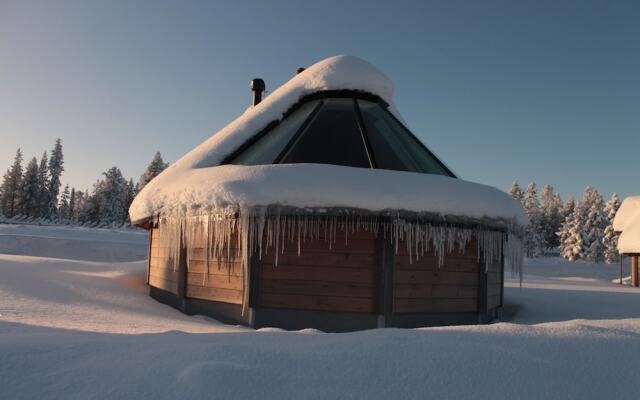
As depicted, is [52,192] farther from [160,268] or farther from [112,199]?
[160,268]

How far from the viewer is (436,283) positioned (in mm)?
6828

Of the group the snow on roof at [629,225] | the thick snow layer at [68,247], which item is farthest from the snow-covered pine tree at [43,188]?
the snow on roof at [629,225]

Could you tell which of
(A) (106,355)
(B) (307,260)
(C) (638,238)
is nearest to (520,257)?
(B) (307,260)

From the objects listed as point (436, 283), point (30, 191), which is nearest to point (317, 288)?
point (436, 283)

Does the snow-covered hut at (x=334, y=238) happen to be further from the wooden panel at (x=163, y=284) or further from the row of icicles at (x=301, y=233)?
the wooden panel at (x=163, y=284)

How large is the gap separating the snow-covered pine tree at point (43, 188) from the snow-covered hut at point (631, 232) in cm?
5140

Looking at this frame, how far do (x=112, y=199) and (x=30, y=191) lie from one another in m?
7.91

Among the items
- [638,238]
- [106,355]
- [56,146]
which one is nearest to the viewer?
[106,355]

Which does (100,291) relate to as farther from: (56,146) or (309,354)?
(56,146)

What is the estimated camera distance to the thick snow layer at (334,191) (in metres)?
6.10

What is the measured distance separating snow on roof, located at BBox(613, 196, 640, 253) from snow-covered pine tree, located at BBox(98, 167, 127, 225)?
148ft

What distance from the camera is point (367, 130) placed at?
8.20m

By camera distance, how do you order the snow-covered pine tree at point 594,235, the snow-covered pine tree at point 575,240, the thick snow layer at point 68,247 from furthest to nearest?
the snow-covered pine tree at point 575,240, the snow-covered pine tree at point 594,235, the thick snow layer at point 68,247

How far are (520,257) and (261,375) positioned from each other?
23.5 feet
